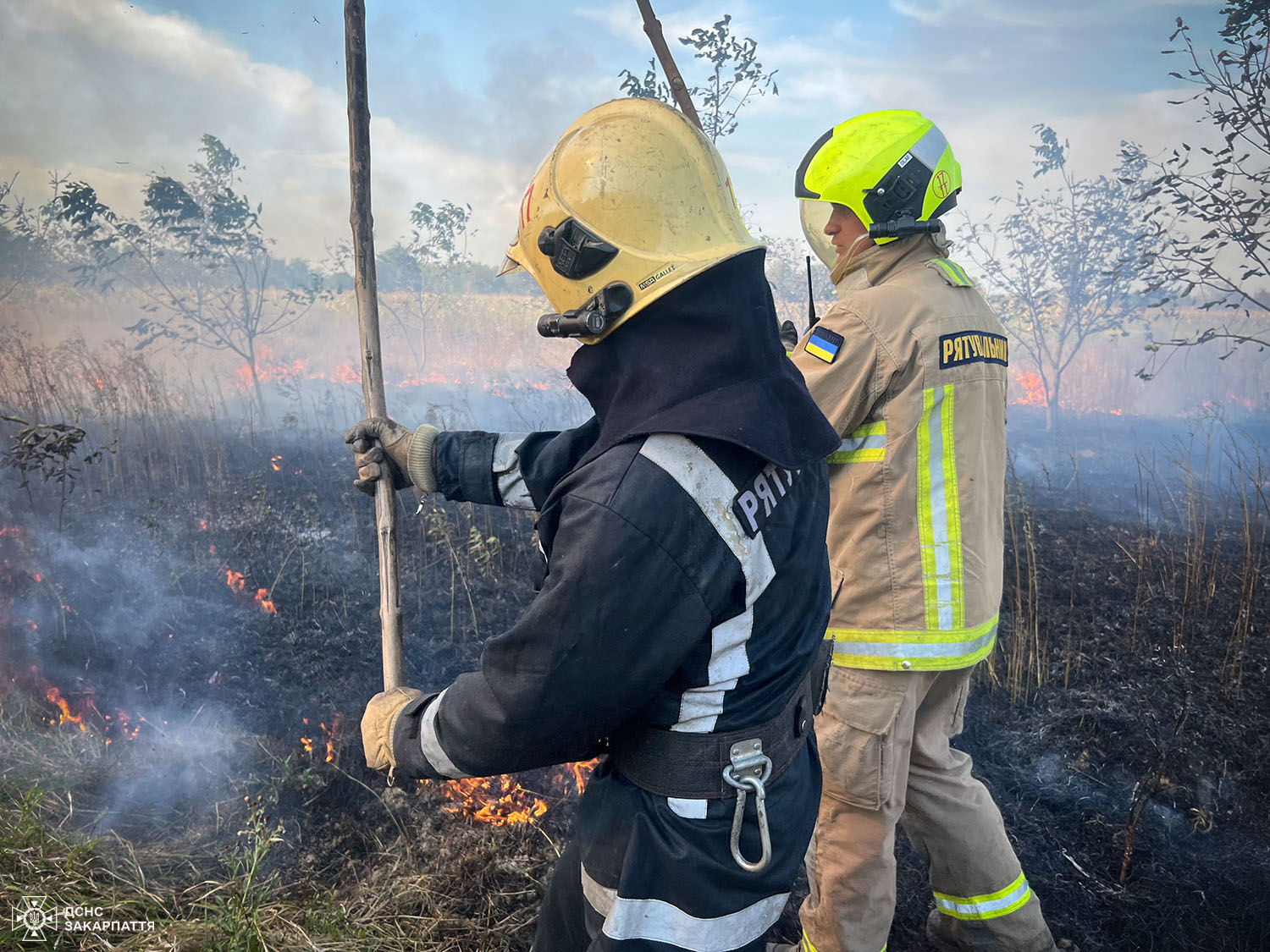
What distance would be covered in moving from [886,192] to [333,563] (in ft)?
14.4

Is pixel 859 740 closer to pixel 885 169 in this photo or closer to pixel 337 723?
pixel 885 169

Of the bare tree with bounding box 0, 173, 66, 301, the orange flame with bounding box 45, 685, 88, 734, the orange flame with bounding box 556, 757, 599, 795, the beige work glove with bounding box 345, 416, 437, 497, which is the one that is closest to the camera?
the beige work glove with bounding box 345, 416, 437, 497

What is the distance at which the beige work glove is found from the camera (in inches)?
87.2

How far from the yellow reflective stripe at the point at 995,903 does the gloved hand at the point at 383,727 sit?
202cm

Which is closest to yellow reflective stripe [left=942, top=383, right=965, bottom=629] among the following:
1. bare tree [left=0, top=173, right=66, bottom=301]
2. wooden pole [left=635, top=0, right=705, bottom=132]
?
wooden pole [left=635, top=0, right=705, bottom=132]

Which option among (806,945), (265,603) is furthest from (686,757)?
(265,603)

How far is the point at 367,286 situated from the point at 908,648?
81.4 inches

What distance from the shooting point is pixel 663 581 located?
3.89 ft

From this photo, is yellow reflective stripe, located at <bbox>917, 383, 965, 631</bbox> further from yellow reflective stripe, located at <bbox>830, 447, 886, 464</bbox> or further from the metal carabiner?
the metal carabiner

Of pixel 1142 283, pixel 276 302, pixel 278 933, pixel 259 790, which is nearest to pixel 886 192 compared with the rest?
pixel 278 933

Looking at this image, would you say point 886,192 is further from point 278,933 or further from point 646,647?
point 278,933

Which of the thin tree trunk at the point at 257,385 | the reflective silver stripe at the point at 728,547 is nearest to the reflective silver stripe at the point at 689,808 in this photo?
the reflective silver stripe at the point at 728,547

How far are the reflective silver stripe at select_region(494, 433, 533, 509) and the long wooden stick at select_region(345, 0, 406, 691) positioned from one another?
16.9 inches

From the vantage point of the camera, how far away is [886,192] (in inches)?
98.6
